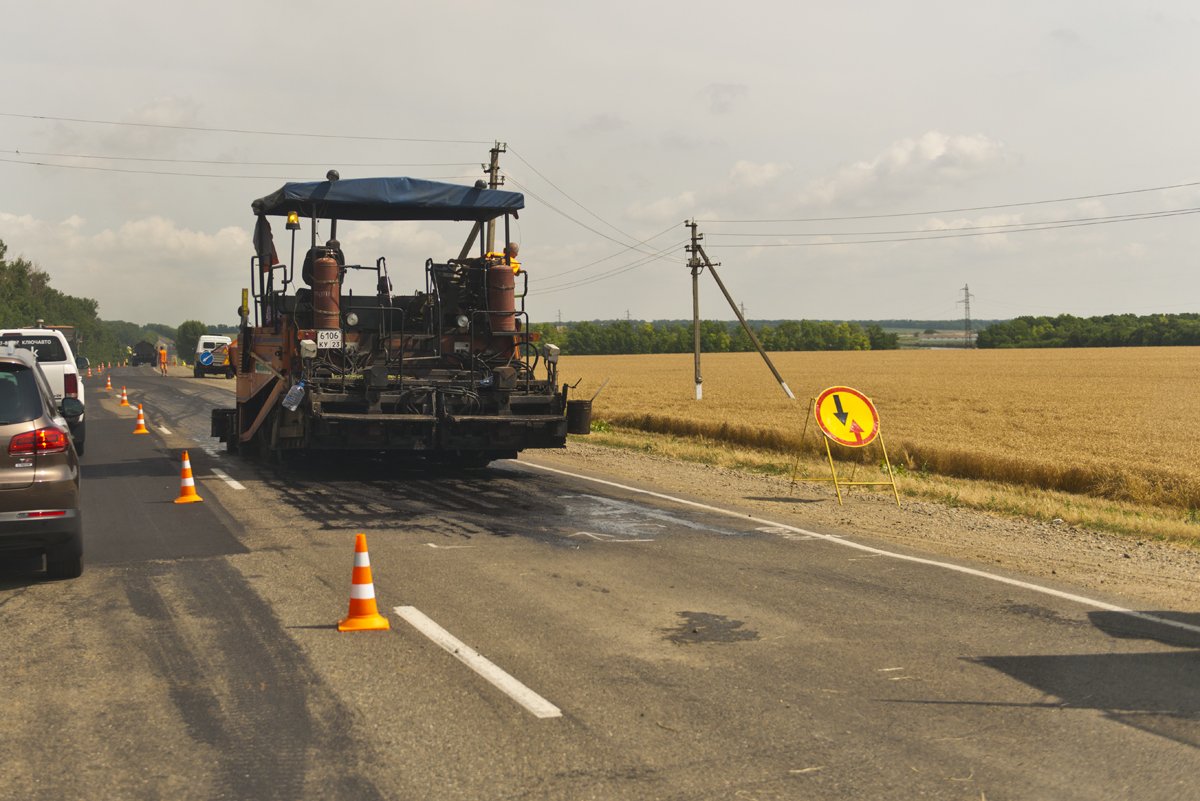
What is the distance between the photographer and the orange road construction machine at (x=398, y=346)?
13.1 metres

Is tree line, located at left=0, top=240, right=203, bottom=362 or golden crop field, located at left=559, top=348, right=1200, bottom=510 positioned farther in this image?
tree line, located at left=0, top=240, right=203, bottom=362

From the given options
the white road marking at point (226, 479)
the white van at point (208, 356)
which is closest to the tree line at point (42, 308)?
the white van at point (208, 356)

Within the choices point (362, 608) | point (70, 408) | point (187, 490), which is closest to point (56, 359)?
point (187, 490)

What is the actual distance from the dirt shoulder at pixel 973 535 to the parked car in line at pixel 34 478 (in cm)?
669

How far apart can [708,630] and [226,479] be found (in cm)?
950

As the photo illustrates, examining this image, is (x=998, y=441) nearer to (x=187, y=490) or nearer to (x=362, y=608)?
(x=187, y=490)

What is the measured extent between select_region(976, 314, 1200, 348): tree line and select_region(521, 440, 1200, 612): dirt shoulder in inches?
4559

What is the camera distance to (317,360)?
13.4 meters

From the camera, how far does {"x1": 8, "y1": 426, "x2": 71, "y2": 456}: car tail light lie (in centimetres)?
739

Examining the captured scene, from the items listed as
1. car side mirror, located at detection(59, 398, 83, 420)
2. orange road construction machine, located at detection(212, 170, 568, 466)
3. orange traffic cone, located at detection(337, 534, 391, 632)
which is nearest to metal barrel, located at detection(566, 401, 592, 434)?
orange road construction machine, located at detection(212, 170, 568, 466)

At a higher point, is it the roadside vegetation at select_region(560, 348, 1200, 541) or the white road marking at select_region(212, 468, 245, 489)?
the white road marking at select_region(212, 468, 245, 489)

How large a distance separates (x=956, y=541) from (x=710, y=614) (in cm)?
435

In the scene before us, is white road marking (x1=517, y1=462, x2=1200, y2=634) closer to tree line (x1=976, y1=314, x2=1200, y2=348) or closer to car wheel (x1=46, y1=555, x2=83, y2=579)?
car wheel (x1=46, y1=555, x2=83, y2=579)

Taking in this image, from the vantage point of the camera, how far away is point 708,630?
6633 millimetres
